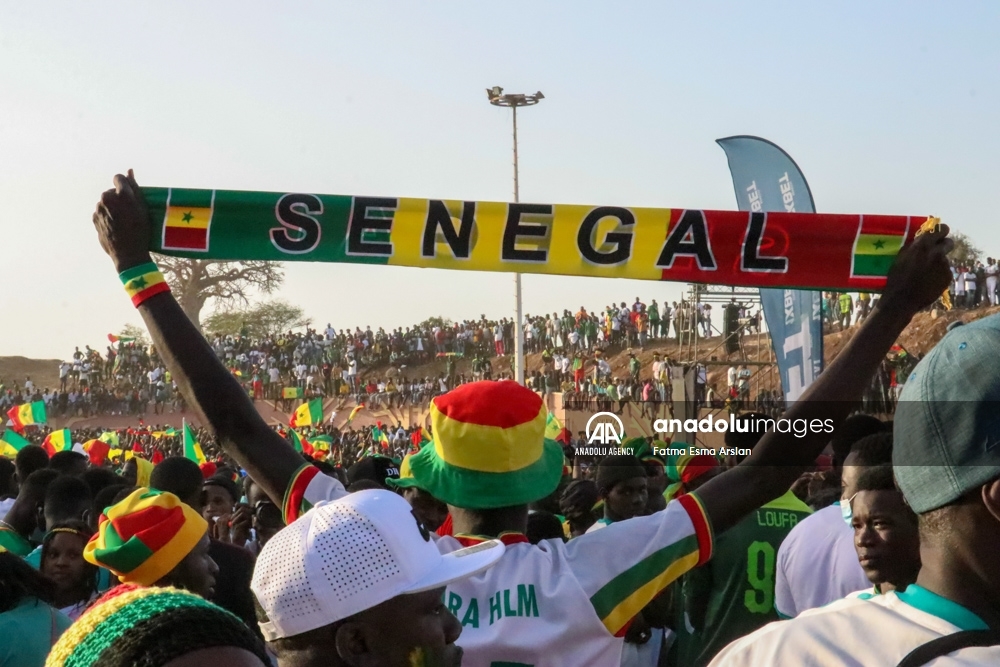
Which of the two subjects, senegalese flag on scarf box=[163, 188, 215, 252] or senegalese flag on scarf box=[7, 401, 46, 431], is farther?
senegalese flag on scarf box=[7, 401, 46, 431]

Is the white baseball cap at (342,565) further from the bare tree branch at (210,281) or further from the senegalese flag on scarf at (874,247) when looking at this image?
the bare tree branch at (210,281)

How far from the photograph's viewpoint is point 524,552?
9.00 ft

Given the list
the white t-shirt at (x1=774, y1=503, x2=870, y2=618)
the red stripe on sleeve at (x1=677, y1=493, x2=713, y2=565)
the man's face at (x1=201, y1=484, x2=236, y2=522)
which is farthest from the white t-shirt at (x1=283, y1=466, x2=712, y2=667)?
the man's face at (x1=201, y1=484, x2=236, y2=522)

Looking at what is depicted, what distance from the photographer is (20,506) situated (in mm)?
7203

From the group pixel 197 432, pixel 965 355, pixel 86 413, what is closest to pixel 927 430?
pixel 965 355

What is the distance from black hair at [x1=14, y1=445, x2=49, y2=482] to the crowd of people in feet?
14.1

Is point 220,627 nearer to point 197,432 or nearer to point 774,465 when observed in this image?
point 774,465

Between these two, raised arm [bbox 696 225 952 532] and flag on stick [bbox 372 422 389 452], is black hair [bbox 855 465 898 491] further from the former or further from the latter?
flag on stick [bbox 372 422 389 452]

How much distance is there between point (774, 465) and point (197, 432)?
36251 mm

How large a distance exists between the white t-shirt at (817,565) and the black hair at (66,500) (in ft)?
12.7

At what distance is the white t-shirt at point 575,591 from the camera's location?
262 centimetres

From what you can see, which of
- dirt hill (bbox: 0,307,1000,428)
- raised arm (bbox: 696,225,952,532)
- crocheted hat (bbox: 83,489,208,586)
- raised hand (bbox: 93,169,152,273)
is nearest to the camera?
raised arm (bbox: 696,225,952,532)

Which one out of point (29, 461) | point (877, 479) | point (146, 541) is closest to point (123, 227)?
point (146, 541)

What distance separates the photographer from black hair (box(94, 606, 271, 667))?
4.67ft
